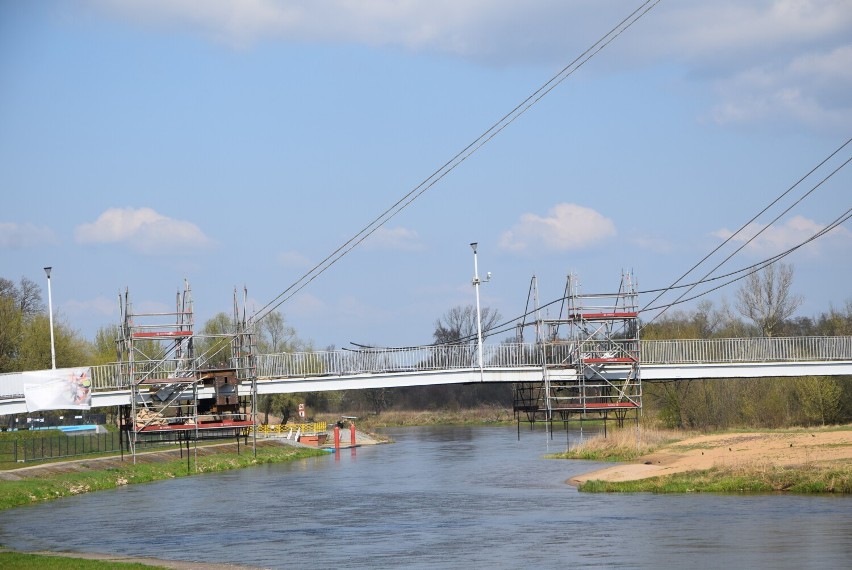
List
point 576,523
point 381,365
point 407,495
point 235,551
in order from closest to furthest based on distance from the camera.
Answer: point 235,551 < point 576,523 < point 407,495 < point 381,365

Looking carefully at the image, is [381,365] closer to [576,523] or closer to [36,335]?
[576,523]

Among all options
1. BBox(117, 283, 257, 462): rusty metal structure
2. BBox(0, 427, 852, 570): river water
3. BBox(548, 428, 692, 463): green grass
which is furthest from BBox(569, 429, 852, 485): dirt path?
BBox(117, 283, 257, 462): rusty metal structure

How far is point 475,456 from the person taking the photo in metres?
73.2

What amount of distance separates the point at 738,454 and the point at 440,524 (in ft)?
56.1

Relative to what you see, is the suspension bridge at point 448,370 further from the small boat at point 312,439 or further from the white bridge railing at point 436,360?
the small boat at point 312,439

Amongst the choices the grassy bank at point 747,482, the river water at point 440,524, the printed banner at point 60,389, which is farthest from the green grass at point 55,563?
the printed banner at point 60,389

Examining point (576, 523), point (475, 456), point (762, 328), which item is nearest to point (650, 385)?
point (762, 328)

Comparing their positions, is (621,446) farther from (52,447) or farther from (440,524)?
(52,447)

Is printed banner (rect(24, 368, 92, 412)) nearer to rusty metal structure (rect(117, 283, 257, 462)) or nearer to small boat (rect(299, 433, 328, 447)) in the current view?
rusty metal structure (rect(117, 283, 257, 462))

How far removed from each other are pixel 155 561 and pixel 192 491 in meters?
23.0

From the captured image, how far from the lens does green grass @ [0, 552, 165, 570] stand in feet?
95.4

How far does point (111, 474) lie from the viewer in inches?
2308

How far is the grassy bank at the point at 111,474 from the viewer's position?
50.5 m

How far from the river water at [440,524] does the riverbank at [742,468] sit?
150 cm
